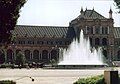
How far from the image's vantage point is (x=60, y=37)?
12706 cm

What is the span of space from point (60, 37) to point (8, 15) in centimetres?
9902

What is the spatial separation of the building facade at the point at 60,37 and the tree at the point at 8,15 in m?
91.4

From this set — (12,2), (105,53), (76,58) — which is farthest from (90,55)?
(12,2)

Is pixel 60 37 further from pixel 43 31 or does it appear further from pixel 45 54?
pixel 45 54

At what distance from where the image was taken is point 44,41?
127 metres

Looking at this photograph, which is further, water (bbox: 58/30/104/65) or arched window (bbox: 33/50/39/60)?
arched window (bbox: 33/50/39/60)

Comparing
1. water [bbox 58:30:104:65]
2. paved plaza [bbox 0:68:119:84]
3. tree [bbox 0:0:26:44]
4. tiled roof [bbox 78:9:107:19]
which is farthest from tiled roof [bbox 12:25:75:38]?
tree [bbox 0:0:26:44]

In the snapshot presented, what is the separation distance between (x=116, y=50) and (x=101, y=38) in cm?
582

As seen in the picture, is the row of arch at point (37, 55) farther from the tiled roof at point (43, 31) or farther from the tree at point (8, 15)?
the tree at point (8, 15)

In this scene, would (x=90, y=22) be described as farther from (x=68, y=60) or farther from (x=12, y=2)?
(x=12, y=2)

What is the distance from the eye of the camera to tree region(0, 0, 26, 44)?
27.7 m

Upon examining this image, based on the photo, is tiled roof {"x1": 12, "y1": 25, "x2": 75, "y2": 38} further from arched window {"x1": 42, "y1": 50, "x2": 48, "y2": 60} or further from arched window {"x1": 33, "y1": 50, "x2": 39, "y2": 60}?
arched window {"x1": 33, "y1": 50, "x2": 39, "y2": 60}

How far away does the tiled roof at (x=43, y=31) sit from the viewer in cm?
12569

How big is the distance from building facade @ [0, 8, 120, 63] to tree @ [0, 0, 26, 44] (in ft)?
300
